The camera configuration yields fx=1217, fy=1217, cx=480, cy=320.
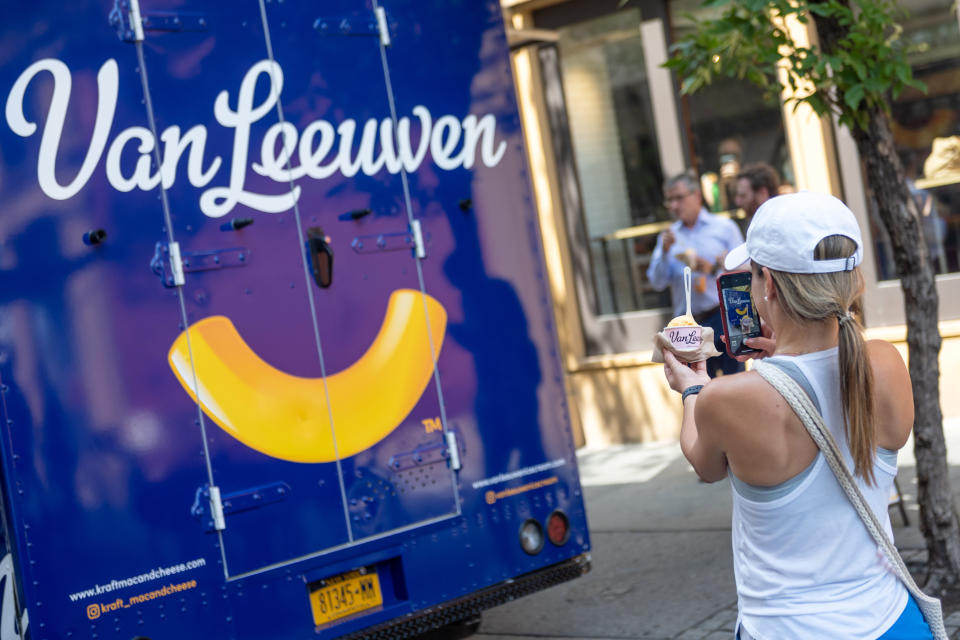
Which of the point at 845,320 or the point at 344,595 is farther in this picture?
the point at 344,595

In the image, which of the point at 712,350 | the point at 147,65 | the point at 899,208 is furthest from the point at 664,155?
the point at 712,350

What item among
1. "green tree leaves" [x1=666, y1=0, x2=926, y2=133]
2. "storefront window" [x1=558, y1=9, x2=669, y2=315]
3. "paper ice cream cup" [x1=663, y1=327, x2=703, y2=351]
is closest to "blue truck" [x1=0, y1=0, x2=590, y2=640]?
"green tree leaves" [x1=666, y1=0, x2=926, y2=133]

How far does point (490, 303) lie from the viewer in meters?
5.32

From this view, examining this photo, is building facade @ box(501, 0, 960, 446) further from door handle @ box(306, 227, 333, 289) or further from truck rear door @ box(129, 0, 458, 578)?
door handle @ box(306, 227, 333, 289)

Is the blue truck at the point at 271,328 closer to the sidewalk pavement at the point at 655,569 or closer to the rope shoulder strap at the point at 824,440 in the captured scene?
the sidewalk pavement at the point at 655,569

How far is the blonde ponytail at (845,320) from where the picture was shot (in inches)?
90.1

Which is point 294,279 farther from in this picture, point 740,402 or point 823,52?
point 740,402

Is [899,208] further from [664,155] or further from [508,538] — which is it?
[664,155]

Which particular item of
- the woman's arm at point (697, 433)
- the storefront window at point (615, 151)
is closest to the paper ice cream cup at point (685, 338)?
the woman's arm at point (697, 433)

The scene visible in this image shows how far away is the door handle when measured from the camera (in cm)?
473

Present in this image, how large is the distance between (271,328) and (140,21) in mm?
1205

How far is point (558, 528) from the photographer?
5.39 meters

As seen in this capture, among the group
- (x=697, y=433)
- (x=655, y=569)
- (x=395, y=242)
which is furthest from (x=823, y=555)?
(x=655, y=569)

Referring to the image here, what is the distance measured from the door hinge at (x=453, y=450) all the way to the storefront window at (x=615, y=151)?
217 inches
